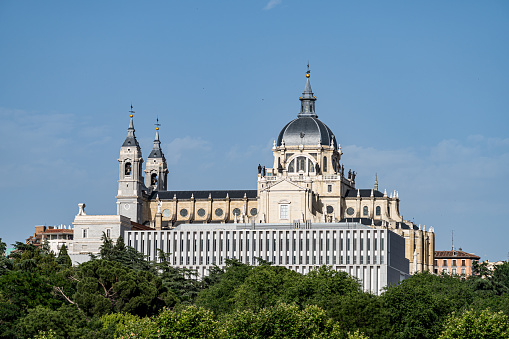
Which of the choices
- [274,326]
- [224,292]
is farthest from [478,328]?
[224,292]

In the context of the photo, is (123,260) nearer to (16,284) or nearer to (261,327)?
(16,284)

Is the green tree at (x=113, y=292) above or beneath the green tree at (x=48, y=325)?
above

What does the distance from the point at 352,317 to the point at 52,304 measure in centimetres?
3428

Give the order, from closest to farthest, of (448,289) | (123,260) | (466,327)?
(466,327), (448,289), (123,260)

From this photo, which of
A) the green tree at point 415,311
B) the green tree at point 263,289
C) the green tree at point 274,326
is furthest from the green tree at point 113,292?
the green tree at point 274,326

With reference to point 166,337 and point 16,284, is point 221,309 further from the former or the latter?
point 166,337

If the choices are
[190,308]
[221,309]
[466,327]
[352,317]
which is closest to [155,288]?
[221,309]

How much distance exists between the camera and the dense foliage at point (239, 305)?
339 feet

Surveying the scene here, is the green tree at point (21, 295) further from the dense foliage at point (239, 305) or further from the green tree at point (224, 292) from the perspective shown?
the green tree at point (224, 292)

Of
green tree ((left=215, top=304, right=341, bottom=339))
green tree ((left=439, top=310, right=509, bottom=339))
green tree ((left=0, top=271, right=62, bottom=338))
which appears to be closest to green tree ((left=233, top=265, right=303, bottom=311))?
green tree ((left=0, top=271, right=62, bottom=338))

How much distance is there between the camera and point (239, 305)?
132625mm

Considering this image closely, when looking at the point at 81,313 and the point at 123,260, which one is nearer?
the point at 81,313

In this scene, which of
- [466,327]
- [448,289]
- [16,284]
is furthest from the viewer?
[448,289]

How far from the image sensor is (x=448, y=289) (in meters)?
157
